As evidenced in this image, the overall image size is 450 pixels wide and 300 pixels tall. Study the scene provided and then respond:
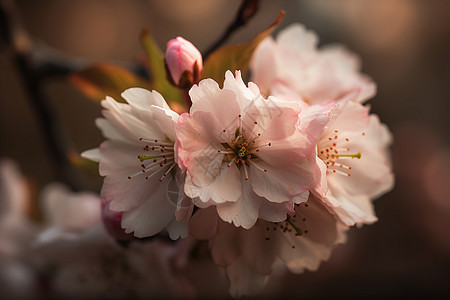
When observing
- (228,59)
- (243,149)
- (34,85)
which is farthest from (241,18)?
(34,85)

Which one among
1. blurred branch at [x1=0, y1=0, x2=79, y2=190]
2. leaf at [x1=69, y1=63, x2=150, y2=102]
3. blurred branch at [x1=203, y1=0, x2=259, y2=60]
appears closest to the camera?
blurred branch at [x1=203, y1=0, x2=259, y2=60]

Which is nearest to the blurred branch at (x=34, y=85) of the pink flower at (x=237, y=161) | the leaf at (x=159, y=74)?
the leaf at (x=159, y=74)

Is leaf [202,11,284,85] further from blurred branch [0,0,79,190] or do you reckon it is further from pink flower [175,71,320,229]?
blurred branch [0,0,79,190]

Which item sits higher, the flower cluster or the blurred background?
the flower cluster

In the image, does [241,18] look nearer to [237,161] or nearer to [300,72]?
[300,72]

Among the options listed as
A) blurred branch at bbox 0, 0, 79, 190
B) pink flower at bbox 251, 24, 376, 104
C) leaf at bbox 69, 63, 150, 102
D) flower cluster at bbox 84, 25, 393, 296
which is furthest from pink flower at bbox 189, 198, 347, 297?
blurred branch at bbox 0, 0, 79, 190
